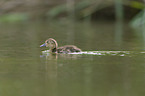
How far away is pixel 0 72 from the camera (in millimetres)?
4531

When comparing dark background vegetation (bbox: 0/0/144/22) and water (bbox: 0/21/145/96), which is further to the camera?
dark background vegetation (bbox: 0/0/144/22)

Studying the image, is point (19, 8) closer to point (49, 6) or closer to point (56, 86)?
point (49, 6)

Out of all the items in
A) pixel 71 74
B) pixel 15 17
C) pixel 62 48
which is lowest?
pixel 71 74

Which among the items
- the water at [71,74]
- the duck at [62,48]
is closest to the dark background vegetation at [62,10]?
the duck at [62,48]

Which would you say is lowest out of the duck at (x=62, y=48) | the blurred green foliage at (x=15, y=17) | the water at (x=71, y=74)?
the water at (x=71, y=74)

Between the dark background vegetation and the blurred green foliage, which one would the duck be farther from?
the blurred green foliage

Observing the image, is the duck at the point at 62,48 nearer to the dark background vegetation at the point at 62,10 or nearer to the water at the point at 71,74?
the water at the point at 71,74

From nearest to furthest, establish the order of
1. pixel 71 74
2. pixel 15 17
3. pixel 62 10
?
pixel 71 74, pixel 62 10, pixel 15 17

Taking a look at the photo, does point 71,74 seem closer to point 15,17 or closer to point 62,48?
point 62,48

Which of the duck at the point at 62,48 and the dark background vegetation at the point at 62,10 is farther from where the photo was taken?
the dark background vegetation at the point at 62,10

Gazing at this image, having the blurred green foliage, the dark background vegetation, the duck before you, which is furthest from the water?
the blurred green foliage

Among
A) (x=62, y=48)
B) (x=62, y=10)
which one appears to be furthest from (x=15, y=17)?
(x=62, y=48)

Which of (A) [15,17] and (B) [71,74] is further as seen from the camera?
(A) [15,17]

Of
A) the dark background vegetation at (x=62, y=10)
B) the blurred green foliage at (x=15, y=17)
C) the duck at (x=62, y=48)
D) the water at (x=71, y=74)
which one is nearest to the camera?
the water at (x=71, y=74)
